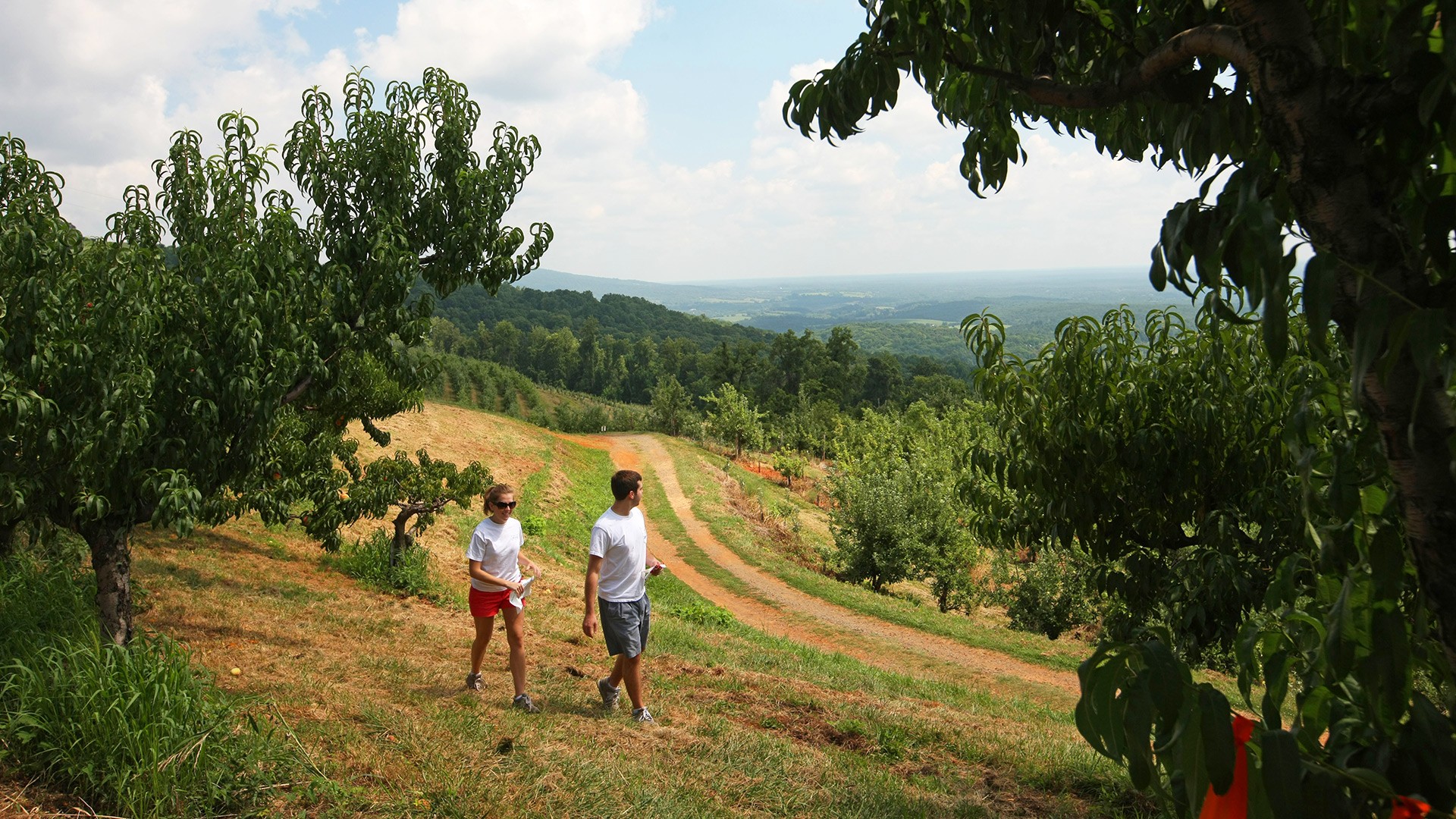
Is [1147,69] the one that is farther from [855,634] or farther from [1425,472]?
[855,634]

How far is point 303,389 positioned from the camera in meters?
7.65

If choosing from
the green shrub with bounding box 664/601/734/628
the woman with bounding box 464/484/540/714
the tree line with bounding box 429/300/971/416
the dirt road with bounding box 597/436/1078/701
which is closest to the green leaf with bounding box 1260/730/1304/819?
the woman with bounding box 464/484/540/714

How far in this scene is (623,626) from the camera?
578cm

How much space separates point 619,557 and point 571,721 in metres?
1.25

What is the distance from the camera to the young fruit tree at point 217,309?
201 inches

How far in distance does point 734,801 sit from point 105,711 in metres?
3.23

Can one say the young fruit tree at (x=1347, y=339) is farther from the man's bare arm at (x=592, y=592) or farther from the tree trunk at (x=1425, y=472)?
the man's bare arm at (x=592, y=592)

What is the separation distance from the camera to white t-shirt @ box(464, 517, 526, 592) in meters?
6.22

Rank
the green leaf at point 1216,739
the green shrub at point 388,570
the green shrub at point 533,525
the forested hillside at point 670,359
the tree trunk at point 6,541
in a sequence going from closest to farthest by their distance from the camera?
1. the green leaf at point 1216,739
2. the tree trunk at point 6,541
3. the green shrub at point 388,570
4. the green shrub at point 533,525
5. the forested hillside at point 670,359

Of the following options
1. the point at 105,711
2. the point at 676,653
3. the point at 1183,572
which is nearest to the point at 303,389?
the point at 105,711

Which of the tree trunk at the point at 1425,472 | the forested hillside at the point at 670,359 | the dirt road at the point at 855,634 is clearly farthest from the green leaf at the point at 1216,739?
the forested hillside at the point at 670,359

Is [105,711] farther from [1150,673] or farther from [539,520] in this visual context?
[539,520]

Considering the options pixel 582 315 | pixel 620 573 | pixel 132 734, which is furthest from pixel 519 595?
pixel 582 315

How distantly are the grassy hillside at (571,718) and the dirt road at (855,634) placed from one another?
78 centimetres
